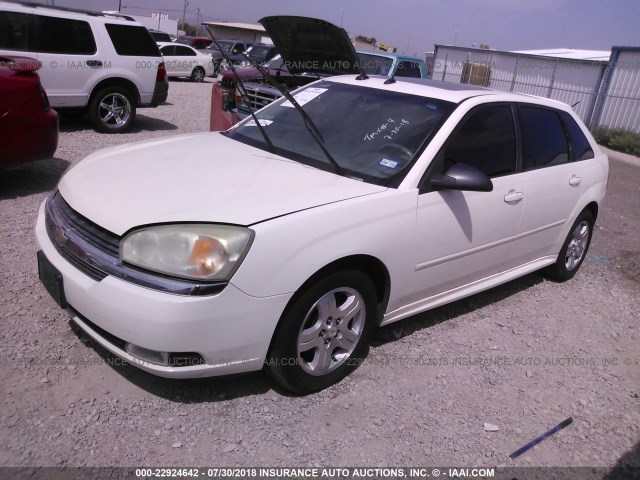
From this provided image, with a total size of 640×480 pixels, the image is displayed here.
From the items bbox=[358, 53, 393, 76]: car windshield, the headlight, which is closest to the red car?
the headlight

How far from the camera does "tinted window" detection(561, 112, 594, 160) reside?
15.2ft

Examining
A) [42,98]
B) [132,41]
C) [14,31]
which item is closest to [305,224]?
[42,98]

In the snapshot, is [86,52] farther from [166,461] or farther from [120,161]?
[166,461]

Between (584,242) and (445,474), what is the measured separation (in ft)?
11.3

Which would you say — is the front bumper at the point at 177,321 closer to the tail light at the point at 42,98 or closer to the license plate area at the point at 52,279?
the license plate area at the point at 52,279

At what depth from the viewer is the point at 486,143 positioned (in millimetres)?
3688

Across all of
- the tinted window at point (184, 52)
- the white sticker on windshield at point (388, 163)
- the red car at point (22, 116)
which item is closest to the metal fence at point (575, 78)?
the tinted window at point (184, 52)

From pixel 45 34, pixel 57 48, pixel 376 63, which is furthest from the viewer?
pixel 376 63

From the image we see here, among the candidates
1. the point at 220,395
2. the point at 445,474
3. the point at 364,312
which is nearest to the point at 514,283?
the point at 364,312

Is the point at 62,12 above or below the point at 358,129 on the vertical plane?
above

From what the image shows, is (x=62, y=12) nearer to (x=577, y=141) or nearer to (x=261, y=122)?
(x=261, y=122)

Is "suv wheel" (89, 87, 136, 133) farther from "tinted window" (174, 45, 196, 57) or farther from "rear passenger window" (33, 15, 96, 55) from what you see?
"tinted window" (174, 45, 196, 57)

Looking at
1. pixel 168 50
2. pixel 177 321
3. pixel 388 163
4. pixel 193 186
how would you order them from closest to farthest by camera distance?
1. pixel 177 321
2. pixel 193 186
3. pixel 388 163
4. pixel 168 50

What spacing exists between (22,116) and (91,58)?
12.0 feet
